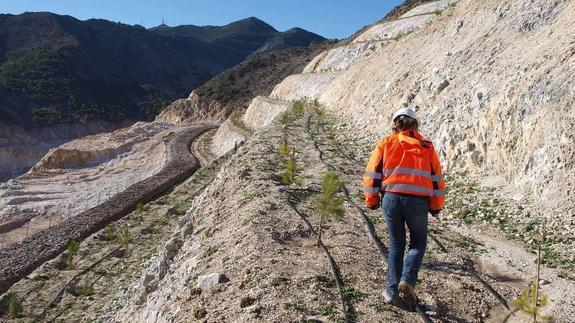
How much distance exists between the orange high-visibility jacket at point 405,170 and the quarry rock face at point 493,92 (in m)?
3.87

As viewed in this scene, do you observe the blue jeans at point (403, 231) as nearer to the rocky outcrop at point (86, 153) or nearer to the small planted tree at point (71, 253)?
the small planted tree at point (71, 253)

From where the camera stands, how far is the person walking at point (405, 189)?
4793 millimetres

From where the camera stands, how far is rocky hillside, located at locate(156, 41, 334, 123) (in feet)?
195

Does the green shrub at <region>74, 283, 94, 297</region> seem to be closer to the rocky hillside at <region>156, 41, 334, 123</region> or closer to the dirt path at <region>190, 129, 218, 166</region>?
the dirt path at <region>190, 129, 218, 166</region>

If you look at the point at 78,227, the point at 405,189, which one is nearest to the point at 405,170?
the point at 405,189

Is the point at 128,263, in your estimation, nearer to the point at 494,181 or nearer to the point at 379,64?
the point at 494,181

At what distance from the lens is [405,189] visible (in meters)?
4.77

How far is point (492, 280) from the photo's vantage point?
6.23 m

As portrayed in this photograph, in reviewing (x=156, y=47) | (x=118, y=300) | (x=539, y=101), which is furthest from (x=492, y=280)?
(x=156, y=47)

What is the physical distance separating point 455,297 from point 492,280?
914 mm

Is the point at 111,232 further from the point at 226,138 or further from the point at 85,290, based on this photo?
the point at 226,138

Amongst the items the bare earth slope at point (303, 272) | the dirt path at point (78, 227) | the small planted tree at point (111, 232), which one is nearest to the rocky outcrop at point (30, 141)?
the dirt path at point (78, 227)

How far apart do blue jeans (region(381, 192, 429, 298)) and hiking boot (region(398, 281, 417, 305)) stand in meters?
0.04

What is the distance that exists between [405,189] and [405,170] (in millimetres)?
174
